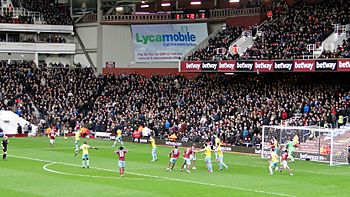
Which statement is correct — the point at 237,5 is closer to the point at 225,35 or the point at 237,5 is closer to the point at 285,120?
the point at 225,35

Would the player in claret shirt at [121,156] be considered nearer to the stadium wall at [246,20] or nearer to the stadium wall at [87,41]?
the stadium wall at [246,20]

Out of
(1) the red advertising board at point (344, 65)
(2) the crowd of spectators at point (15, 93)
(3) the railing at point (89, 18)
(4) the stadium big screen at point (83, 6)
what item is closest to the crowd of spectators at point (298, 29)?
(1) the red advertising board at point (344, 65)

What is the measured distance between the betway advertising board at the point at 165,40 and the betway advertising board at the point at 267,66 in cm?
848

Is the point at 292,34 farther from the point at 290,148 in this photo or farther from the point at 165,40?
the point at 165,40

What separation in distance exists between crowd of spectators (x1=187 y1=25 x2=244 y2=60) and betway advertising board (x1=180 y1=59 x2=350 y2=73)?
4.04ft

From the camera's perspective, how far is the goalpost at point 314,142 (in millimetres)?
47938

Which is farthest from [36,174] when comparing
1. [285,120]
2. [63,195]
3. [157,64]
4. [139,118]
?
[157,64]

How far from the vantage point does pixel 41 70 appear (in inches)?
3241

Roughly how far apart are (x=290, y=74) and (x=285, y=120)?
9.56 metres

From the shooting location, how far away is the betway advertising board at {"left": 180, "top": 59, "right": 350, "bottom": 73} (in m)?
57.1

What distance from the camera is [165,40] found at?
8088 centimetres

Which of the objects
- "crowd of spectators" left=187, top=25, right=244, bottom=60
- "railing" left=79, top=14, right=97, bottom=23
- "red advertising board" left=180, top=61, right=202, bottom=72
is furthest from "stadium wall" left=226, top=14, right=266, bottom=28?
"railing" left=79, top=14, right=97, bottom=23

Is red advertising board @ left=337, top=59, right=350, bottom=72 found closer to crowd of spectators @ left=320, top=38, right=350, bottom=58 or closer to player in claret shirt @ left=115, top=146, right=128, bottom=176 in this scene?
crowd of spectators @ left=320, top=38, right=350, bottom=58

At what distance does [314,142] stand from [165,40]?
34109 millimetres
